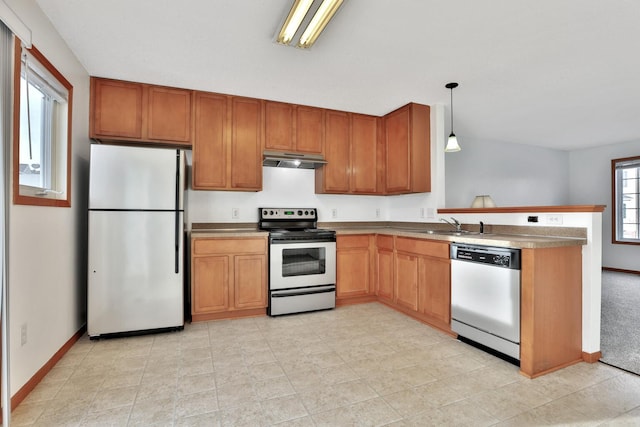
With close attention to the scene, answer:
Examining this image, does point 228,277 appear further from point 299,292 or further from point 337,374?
point 337,374

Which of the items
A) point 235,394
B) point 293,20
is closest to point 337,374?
point 235,394

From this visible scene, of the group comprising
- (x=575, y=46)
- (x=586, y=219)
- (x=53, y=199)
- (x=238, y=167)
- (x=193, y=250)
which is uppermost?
(x=575, y=46)

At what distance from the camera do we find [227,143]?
11.7 ft

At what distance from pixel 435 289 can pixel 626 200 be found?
563 cm

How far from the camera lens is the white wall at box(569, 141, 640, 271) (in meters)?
5.80

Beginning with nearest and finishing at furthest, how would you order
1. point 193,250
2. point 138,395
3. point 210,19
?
1. point 138,395
2. point 210,19
3. point 193,250

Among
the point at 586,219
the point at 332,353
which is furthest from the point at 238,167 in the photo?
the point at 586,219

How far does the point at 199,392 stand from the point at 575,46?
3805 mm

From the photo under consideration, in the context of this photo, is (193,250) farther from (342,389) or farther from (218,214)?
(342,389)

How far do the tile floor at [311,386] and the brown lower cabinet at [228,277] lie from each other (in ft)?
1.43

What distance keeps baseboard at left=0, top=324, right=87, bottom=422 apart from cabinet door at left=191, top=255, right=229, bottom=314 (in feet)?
3.23

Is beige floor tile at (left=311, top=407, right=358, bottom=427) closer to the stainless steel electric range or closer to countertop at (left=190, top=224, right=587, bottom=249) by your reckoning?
countertop at (left=190, top=224, right=587, bottom=249)

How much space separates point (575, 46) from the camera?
2539 millimetres

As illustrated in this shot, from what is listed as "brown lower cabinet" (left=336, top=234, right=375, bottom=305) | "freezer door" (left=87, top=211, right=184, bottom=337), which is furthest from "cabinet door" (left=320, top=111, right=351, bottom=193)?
"freezer door" (left=87, top=211, right=184, bottom=337)
